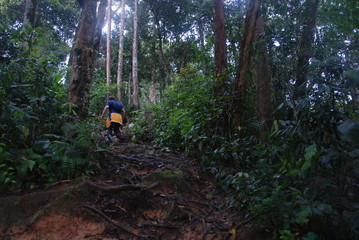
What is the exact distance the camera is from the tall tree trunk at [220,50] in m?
5.86

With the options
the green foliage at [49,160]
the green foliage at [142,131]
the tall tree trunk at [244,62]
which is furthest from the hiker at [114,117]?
the tall tree trunk at [244,62]

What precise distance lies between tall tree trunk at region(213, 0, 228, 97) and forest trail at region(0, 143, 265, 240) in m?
2.28

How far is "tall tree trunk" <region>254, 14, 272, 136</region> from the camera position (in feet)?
17.0

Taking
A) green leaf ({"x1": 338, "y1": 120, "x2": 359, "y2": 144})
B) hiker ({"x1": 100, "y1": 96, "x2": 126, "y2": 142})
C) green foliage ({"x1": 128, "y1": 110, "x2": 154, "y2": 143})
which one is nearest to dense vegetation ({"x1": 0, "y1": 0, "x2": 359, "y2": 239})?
green leaf ({"x1": 338, "y1": 120, "x2": 359, "y2": 144})

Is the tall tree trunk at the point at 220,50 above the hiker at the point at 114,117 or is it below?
above

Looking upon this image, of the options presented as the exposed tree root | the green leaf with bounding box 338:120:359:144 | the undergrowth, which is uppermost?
the green leaf with bounding box 338:120:359:144

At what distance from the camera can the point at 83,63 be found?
4820 mm

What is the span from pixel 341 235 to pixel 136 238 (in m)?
2.18

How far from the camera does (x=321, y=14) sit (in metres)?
6.49

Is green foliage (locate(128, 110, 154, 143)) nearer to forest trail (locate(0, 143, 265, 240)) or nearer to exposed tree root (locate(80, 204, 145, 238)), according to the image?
forest trail (locate(0, 143, 265, 240))

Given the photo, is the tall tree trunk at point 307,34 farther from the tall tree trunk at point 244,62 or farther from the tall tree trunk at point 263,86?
the tall tree trunk at point 244,62

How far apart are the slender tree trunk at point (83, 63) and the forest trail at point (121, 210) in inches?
43.7

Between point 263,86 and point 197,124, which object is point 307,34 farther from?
point 197,124

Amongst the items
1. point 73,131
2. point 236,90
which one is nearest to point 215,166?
point 236,90
